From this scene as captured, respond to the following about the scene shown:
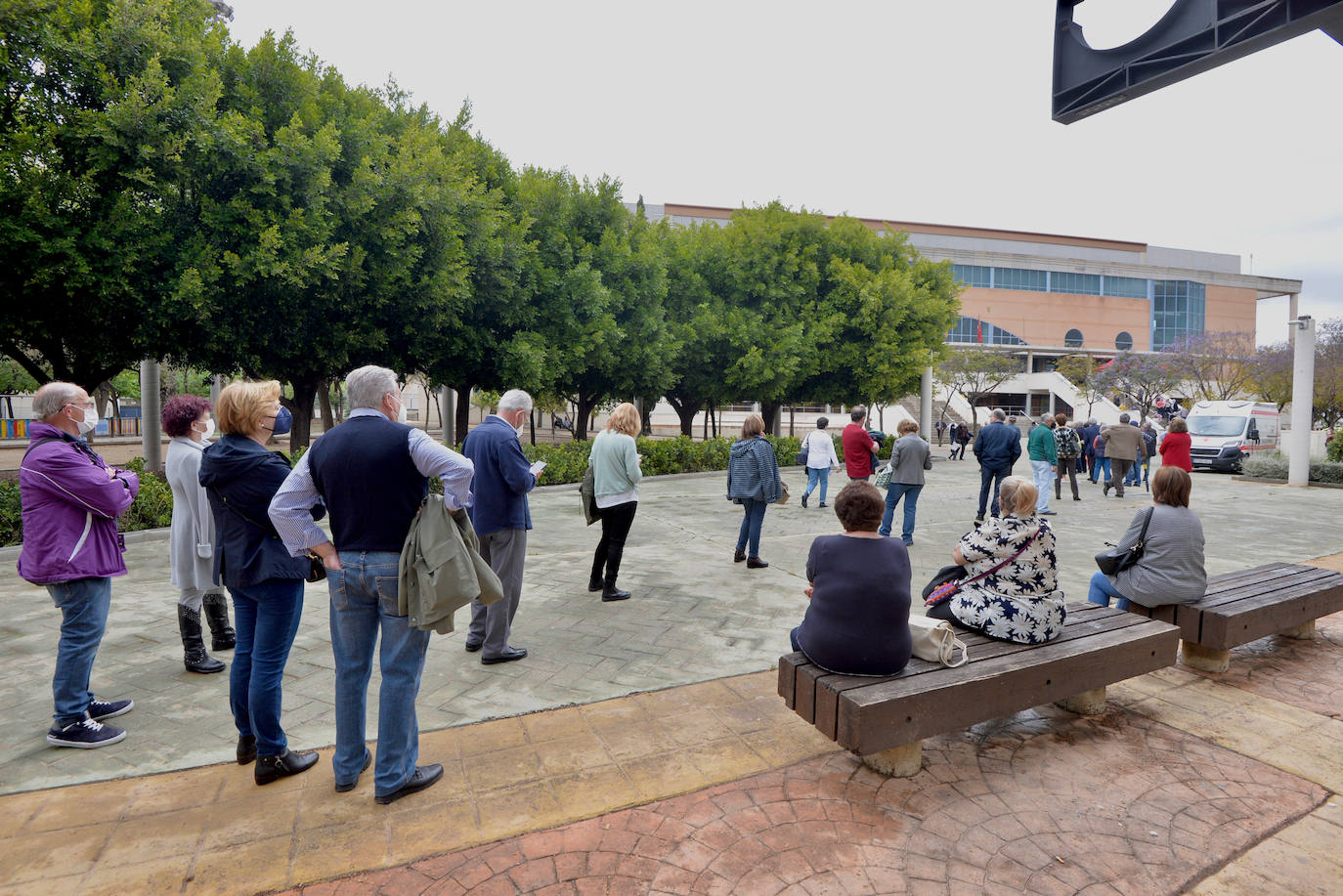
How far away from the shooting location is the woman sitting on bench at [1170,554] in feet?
14.3

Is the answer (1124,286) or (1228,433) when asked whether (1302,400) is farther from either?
(1124,286)

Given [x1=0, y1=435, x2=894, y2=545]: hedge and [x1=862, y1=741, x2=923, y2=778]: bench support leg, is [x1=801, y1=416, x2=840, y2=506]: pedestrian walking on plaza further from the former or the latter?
[x1=862, y1=741, x2=923, y2=778]: bench support leg

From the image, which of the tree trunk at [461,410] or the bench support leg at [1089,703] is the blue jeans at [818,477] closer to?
the bench support leg at [1089,703]

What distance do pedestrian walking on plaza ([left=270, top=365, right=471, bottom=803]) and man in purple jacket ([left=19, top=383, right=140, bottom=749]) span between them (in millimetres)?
1386

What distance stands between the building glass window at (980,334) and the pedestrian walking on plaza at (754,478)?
61181mm

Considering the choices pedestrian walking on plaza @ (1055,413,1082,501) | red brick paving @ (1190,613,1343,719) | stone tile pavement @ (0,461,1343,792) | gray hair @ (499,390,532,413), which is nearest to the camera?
stone tile pavement @ (0,461,1343,792)

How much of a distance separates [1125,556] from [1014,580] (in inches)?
53.4

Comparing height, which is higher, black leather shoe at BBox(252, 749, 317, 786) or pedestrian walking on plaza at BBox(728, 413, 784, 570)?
pedestrian walking on plaza at BBox(728, 413, 784, 570)

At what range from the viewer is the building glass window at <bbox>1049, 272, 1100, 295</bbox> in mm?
66562

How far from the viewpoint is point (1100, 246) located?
69938mm

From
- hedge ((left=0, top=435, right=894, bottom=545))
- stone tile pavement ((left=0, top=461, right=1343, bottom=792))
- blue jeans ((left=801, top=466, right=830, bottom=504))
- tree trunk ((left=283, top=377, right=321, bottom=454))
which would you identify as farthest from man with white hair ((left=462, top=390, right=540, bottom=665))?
tree trunk ((left=283, top=377, right=321, bottom=454))

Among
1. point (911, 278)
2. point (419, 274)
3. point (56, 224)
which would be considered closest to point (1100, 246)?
point (911, 278)

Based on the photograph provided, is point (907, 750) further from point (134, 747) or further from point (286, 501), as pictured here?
point (134, 747)

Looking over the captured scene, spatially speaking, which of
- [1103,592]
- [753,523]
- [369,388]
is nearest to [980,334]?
[753,523]
